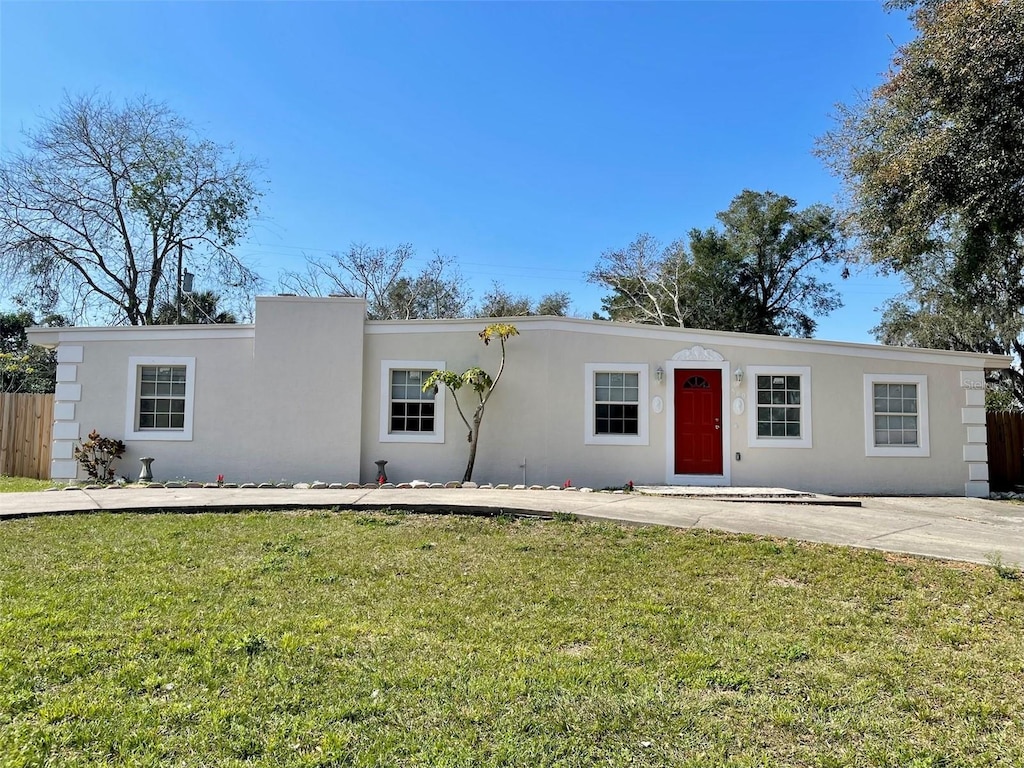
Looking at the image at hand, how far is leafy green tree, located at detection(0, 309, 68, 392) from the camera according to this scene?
24328 mm

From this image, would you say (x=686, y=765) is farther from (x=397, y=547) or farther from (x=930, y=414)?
(x=930, y=414)

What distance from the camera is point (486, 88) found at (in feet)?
54.0

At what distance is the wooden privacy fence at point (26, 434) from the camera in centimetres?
1338

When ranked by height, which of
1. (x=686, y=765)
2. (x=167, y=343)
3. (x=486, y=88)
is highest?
(x=486, y=88)

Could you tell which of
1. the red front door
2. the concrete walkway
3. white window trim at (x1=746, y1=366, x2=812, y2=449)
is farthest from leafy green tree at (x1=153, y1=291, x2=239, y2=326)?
white window trim at (x1=746, y1=366, x2=812, y2=449)

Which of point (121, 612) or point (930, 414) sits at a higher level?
point (930, 414)

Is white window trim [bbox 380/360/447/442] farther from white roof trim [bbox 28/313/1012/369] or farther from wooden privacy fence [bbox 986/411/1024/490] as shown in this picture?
wooden privacy fence [bbox 986/411/1024/490]

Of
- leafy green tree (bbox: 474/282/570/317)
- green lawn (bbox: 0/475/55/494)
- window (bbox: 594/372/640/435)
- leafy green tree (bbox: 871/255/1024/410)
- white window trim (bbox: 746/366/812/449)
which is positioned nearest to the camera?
green lawn (bbox: 0/475/55/494)

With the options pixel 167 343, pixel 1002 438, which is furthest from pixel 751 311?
pixel 167 343

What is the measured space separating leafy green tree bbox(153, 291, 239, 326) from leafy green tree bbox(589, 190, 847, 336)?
18326 millimetres

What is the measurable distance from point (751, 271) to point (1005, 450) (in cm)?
1667

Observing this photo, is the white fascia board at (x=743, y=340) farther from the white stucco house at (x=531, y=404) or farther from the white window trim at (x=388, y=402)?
the white window trim at (x=388, y=402)

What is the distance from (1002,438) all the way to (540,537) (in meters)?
12.2

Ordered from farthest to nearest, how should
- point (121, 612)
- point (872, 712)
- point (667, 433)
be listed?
point (667, 433) → point (121, 612) → point (872, 712)
